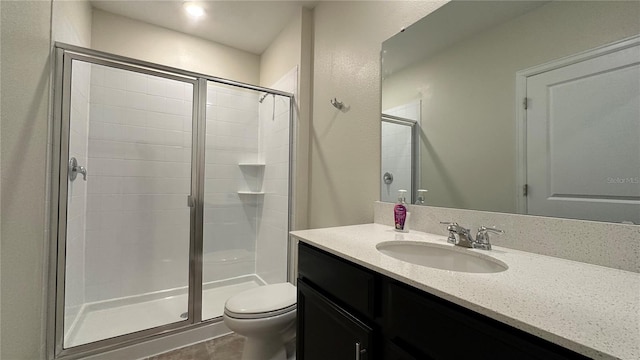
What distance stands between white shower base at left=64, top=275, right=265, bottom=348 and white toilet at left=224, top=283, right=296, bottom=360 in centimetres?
64

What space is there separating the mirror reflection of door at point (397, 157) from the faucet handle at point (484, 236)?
386mm

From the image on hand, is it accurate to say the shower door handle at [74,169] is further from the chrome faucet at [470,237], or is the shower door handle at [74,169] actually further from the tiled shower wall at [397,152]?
the chrome faucet at [470,237]

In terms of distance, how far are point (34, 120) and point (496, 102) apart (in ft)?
6.67

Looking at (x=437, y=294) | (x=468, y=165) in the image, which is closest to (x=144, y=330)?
(x=437, y=294)

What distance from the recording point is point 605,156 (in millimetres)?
743

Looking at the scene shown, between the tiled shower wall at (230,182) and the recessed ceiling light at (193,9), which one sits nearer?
the recessed ceiling light at (193,9)

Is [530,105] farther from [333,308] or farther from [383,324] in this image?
[333,308]

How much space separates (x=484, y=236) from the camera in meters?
0.93

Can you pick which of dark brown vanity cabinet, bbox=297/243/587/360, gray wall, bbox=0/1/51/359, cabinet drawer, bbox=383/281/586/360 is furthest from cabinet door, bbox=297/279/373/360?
gray wall, bbox=0/1/51/359

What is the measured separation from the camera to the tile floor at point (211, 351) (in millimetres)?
1617

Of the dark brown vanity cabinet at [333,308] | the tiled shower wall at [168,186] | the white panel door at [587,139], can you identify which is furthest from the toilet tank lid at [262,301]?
the white panel door at [587,139]

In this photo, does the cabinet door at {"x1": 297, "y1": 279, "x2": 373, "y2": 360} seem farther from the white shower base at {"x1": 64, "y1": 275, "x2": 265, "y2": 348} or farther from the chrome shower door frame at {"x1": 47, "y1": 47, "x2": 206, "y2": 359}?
the chrome shower door frame at {"x1": 47, "y1": 47, "x2": 206, "y2": 359}

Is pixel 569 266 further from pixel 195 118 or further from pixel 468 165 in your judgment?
pixel 195 118

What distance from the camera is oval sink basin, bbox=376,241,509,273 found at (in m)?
0.86
